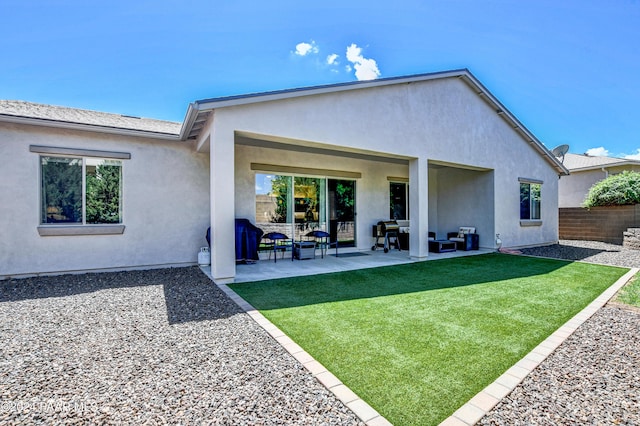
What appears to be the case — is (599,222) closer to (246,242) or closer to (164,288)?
(246,242)

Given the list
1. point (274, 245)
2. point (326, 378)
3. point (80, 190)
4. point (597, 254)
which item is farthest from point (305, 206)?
point (597, 254)

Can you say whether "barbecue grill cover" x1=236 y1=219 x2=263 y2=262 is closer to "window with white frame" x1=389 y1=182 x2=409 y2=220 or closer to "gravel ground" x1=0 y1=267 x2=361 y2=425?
"gravel ground" x1=0 y1=267 x2=361 y2=425

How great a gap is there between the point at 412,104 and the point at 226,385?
9543mm

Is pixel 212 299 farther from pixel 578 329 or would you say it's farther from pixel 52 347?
pixel 578 329

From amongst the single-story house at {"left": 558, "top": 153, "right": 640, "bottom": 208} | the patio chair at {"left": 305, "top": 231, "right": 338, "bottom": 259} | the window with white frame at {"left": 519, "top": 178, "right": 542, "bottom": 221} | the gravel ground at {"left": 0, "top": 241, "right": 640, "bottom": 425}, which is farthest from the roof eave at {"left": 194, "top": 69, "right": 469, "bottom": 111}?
the single-story house at {"left": 558, "top": 153, "right": 640, "bottom": 208}

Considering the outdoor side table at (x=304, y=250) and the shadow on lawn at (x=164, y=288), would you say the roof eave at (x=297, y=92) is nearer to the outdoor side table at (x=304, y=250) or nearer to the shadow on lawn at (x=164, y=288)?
the shadow on lawn at (x=164, y=288)

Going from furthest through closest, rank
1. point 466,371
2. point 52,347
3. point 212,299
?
point 212,299 < point 52,347 < point 466,371

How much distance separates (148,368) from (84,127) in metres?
6.92

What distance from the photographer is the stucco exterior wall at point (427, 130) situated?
744 cm

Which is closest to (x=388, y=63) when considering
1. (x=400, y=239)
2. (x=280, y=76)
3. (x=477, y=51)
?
(x=477, y=51)

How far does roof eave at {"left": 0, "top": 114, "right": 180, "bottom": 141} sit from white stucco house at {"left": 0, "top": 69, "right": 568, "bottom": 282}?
0.03m

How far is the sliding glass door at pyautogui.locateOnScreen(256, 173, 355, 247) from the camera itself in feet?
33.7

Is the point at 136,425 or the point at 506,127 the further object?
the point at 506,127

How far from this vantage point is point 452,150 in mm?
11109
